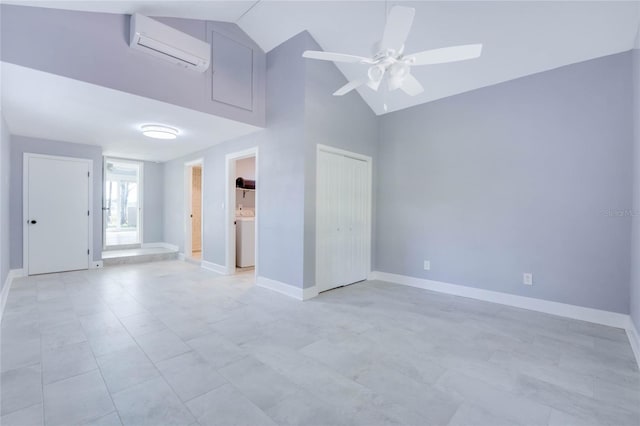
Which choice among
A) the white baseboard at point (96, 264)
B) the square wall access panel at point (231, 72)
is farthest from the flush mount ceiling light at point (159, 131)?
the white baseboard at point (96, 264)

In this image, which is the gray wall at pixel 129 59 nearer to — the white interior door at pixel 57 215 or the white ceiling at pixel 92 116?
the white ceiling at pixel 92 116

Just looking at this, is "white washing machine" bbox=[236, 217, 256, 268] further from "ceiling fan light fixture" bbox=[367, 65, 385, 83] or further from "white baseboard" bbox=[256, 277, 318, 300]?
"ceiling fan light fixture" bbox=[367, 65, 385, 83]

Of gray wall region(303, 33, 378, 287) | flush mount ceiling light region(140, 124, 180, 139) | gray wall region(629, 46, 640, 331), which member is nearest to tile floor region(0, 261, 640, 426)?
gray wall region(629, 46, 640, 331)

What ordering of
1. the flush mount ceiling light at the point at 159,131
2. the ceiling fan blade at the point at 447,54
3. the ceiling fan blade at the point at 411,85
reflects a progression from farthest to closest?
the flush mount ceiling light at the point at 159,131 → the ceiling fan blade at the point at 411,85 → the ceiling fan blade at the point at 447,54

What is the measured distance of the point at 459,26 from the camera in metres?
3.15

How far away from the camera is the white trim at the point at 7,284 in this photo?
3282 mm

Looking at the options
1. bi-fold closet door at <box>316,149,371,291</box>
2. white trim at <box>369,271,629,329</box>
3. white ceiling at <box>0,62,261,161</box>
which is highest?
white ceiling at <box>0,62,261,161</box>

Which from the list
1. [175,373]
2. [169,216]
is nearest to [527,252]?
[175,373]

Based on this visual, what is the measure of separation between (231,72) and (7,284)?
431 cm

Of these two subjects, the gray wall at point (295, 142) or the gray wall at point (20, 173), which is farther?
the gray wall at point (20, 173)

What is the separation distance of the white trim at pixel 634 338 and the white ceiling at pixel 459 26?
2796 millimetres

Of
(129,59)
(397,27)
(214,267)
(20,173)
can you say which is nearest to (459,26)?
(397,27)

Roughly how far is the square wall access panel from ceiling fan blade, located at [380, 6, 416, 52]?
250 centimetres

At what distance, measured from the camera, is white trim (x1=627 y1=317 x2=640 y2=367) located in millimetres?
2372
